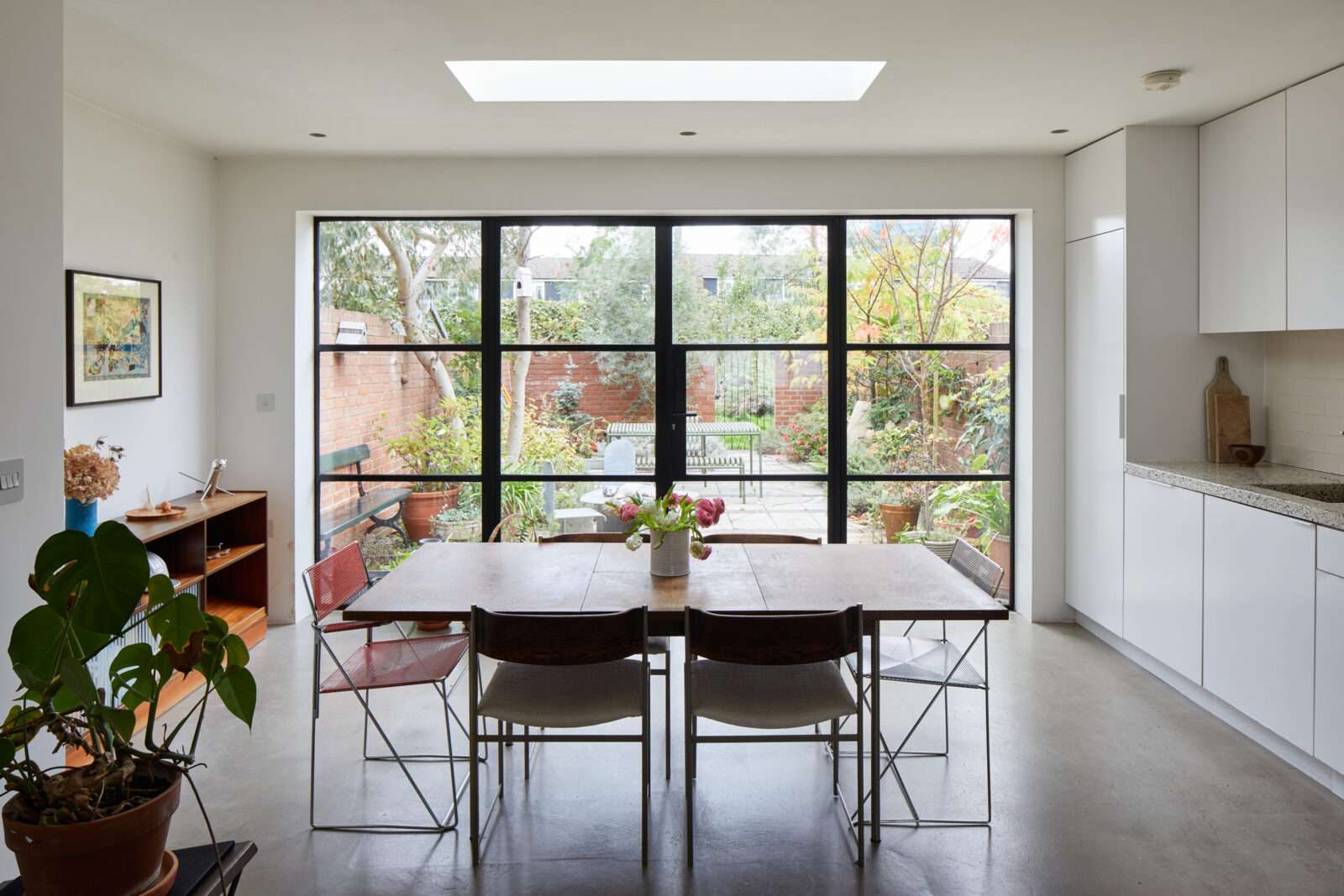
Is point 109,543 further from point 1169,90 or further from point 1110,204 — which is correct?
point 1110,204

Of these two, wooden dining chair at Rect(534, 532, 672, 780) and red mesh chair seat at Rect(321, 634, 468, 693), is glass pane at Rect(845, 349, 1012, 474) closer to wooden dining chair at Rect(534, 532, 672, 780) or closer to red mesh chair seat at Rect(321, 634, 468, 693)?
wooden dining chair at Rect(534, 532, 672, 780)

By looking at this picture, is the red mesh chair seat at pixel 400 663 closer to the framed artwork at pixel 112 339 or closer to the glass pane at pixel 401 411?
the framed artwork at pixel 112 339

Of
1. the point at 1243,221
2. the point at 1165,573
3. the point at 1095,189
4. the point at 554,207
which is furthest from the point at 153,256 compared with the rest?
the point at 1243,221

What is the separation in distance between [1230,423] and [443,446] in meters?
→ 4.50

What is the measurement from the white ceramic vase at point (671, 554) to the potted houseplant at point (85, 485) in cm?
235

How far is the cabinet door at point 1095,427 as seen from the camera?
506 cm

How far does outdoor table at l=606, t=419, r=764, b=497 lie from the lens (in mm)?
6027

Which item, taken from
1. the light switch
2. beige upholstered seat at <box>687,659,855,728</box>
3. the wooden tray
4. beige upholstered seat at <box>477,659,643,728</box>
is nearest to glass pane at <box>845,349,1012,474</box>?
beige upholstered seat at <box>687,659,855,728</box>

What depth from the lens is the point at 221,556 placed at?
5.23m

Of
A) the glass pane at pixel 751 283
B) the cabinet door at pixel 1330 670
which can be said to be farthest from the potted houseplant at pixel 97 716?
the glass pane at pixel 751 283

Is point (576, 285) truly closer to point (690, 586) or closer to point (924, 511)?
point (924, 511)

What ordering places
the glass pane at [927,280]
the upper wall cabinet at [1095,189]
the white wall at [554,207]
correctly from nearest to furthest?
the upper wall cabinet at [1095,189] → the white wall at [554,207] → the glass pane at [927,280]

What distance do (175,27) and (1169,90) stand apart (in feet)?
13.8

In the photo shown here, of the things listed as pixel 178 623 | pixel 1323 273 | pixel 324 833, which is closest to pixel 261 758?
pixel 324 833
